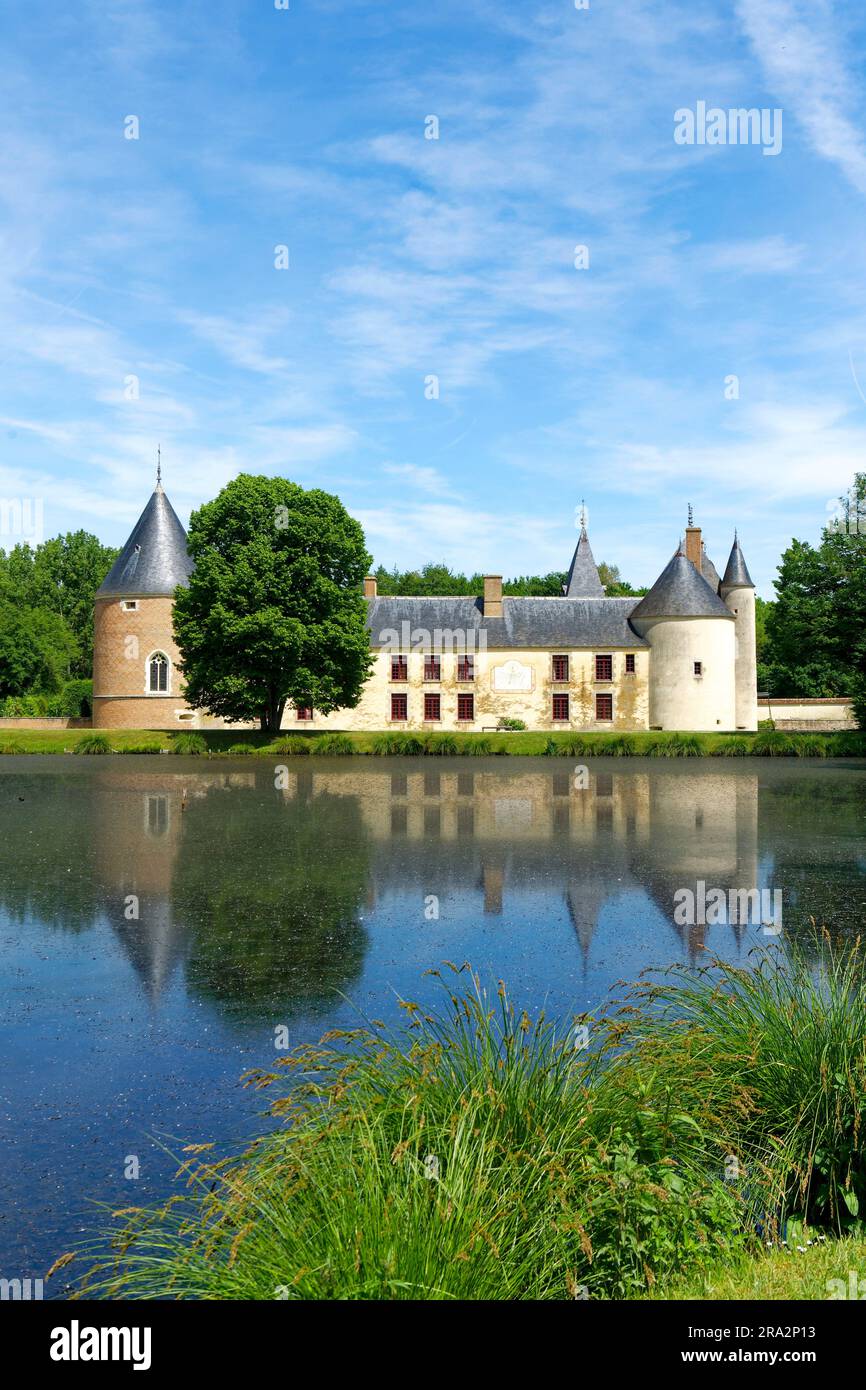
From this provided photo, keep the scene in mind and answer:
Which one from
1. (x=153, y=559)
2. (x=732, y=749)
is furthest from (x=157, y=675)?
(x=732, y=749)

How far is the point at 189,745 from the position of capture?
131ft

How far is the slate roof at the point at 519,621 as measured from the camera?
167 ft

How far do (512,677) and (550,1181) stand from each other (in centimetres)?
4752

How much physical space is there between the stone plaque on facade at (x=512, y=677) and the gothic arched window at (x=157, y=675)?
15.7 meters

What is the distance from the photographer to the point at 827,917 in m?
10.2

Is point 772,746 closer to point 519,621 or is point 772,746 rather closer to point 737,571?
point 737,571

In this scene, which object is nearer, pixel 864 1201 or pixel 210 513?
pixel 864 1201

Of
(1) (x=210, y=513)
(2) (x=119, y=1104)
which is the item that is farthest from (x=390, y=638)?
(2) (x=119, y=1104)

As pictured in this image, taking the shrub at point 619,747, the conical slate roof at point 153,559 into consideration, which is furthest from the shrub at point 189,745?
the shrub at point 619,747

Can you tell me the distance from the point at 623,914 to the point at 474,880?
2.57m

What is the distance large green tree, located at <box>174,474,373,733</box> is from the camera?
3781 cm

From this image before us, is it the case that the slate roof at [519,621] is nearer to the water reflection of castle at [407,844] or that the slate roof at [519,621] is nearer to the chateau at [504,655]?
the chateau at [504,655]
